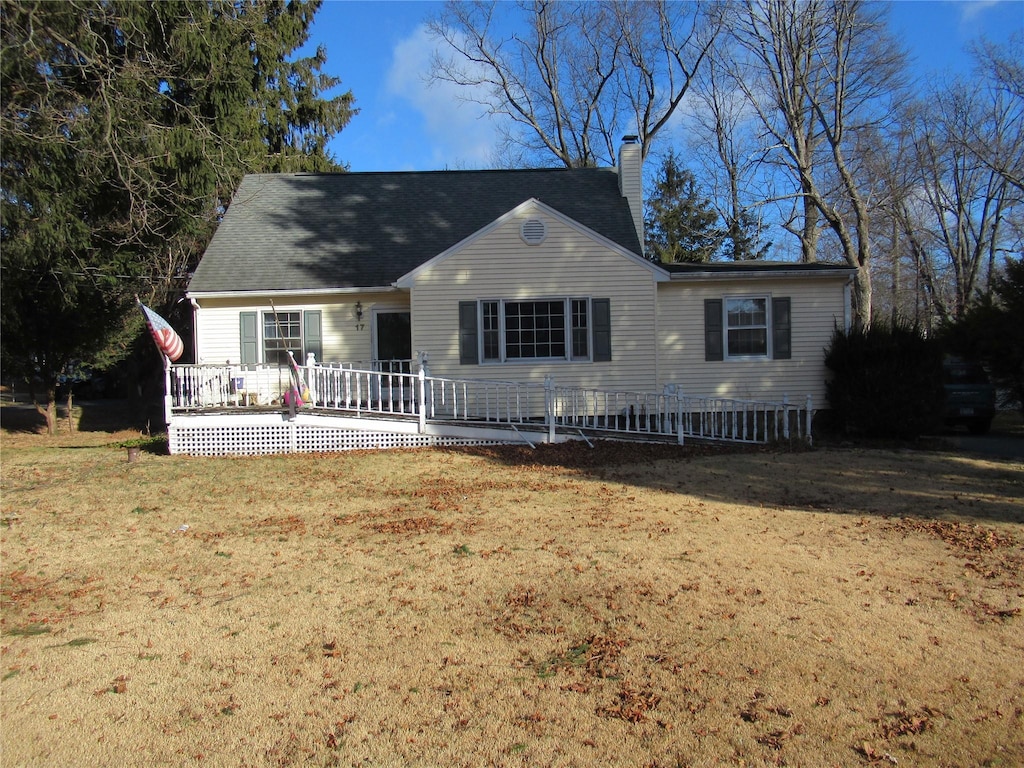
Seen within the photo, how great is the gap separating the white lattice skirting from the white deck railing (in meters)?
0.25

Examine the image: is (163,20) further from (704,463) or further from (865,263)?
(865,263)

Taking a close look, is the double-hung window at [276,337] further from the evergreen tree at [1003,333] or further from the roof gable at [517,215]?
the evergreen tree at [1003,333]

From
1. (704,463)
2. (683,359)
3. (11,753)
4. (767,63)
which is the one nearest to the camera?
(11,753)

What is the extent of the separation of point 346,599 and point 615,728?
2.62 metres

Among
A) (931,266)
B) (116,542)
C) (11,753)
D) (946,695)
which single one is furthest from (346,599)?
(931,266)

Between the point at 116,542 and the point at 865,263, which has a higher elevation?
the point at 865,263

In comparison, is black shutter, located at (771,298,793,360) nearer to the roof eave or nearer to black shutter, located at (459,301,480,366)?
black shutter, located at (459,301,480,366)

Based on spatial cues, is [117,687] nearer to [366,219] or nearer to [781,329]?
[781,329]

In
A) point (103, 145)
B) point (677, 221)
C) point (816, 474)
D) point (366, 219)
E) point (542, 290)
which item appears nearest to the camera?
point (816, 474)

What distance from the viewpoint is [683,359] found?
15.4m

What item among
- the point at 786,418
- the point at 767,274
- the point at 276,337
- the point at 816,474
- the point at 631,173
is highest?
the point at 631,173

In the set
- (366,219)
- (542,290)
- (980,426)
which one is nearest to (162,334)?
(366,219)

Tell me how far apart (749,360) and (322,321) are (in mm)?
8895

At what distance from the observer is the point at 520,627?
16.9ft
